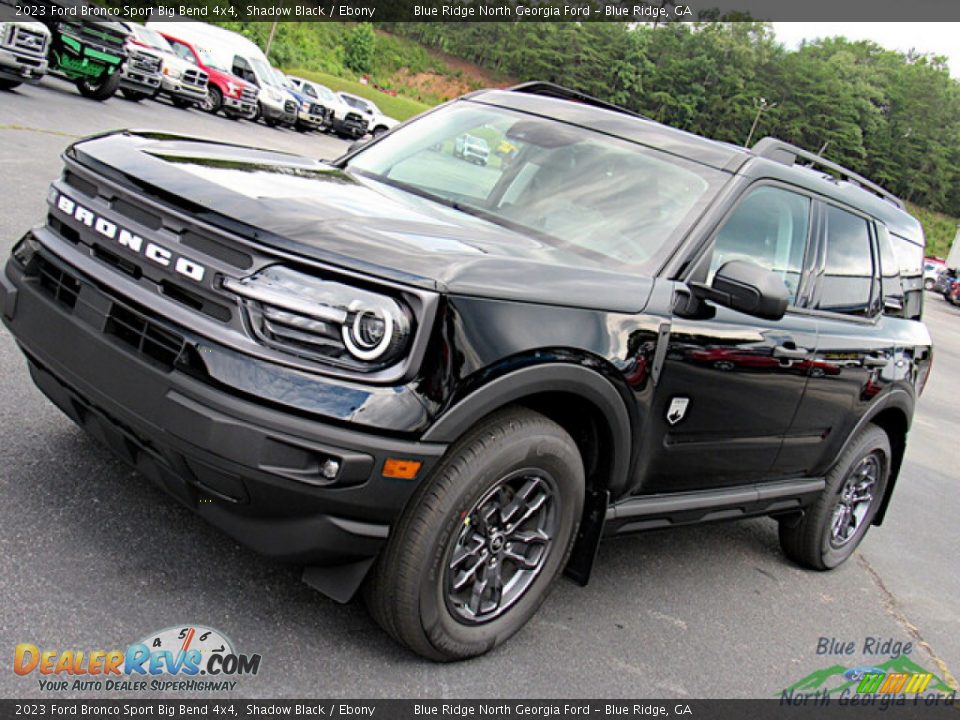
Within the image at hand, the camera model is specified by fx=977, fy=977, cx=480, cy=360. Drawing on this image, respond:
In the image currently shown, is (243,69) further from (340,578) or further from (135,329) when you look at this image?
(340,578)

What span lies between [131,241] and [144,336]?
0.32 m

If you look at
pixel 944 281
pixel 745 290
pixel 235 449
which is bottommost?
pixel 944 281

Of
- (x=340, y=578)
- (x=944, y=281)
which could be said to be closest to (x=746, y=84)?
(x=944, y=281)

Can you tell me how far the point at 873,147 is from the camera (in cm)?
11075

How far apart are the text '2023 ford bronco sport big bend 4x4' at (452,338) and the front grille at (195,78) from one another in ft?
71.7

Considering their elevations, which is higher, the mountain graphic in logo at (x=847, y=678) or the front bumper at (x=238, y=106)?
the mountain graphic in logo at (x=847, y=678)

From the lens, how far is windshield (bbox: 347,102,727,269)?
12.4 ft

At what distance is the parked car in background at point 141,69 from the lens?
69.5ft

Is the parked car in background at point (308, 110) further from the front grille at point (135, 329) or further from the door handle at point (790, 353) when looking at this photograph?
the front grille at point (135, 329)

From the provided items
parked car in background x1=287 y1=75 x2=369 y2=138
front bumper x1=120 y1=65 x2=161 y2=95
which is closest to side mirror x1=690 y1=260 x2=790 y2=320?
front bumper x1=120 y1=65 x2=161 y2=95

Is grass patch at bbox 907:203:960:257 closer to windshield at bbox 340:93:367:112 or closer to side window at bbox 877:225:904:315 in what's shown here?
windshield at bbox 340:93:367:112

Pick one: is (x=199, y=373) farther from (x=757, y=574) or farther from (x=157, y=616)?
(x=757, y=574)

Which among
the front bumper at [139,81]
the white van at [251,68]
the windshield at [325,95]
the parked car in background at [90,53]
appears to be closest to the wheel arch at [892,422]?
the parked car in background at [90,53]

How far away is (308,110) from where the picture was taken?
32219 mm
